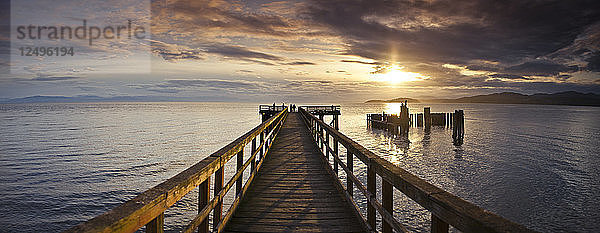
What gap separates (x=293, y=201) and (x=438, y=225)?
3.04 metres

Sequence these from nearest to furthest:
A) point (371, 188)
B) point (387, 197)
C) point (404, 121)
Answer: point (387, 197)
point (371, 188)
point (404, 121)

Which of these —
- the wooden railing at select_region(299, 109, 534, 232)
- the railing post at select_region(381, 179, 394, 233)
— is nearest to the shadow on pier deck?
the wooden railing at select_region(299, 109, 534, 232)

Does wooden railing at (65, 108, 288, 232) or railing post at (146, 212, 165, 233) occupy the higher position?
wooden railing at (65, 108, 288, 232)

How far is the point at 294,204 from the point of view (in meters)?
4.42

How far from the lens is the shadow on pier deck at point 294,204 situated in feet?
12.0

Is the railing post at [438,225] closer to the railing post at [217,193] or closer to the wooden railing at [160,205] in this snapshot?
the wooden railing at [160,205]

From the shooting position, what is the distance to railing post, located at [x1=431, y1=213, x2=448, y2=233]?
169 centimetres

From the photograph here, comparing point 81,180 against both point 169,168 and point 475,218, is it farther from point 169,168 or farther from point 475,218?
point 475,218

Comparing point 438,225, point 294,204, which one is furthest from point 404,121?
point 438,225

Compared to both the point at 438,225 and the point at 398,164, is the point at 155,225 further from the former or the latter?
the point at 398,164

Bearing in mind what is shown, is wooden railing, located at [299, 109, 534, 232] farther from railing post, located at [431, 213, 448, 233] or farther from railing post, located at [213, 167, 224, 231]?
railing post, located at [213, 167, 224, 231]

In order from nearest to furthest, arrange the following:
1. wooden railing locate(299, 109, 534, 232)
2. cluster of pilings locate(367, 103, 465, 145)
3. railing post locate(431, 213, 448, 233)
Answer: wooden railing locate(299, 109, 534, 232)
railing post locate(431, 213, 448, 233)
cluster of pilings locate(367, 103, 465, 145)

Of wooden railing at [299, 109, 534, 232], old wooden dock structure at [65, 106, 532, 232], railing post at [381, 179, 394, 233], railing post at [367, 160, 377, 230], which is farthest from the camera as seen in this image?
railing post at [367, 160, 377, 230]

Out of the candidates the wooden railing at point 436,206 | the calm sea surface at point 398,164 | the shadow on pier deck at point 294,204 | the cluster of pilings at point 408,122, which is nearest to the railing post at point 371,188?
the wooden railing at point 436,206
